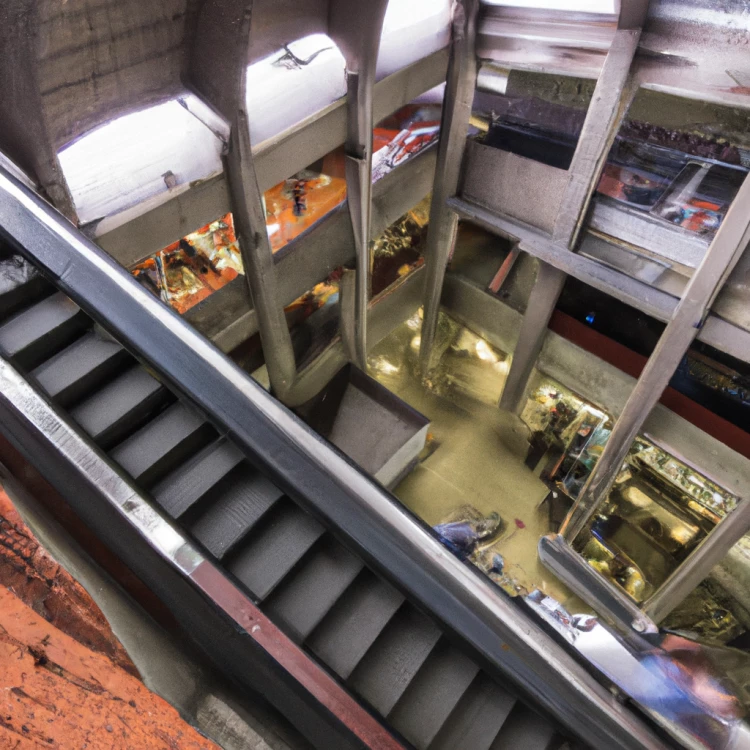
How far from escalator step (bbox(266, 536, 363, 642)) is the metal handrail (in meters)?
0.22

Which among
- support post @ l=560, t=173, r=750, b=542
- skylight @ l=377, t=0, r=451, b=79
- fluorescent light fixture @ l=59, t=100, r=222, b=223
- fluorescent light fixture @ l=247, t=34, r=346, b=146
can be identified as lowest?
fluorescent light fixture @ l=59, t=100, r=222, b=223

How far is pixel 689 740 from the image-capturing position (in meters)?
3.22

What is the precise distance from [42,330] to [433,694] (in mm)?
2861

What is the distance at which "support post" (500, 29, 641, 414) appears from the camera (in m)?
4.94

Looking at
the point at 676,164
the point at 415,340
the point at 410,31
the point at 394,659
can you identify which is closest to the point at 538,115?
the point at 676,164

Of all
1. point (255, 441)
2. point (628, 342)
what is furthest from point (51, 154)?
point (628, 342)

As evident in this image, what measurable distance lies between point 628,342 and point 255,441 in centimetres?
538

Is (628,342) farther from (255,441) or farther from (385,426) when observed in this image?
(255,441)

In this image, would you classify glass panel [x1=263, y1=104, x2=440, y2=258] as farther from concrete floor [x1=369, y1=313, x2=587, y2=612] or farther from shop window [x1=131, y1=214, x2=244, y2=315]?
concrete floor [x1=369, y1=313, x2=587, y2=612]

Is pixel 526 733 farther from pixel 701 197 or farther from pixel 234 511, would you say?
pixel 701 197

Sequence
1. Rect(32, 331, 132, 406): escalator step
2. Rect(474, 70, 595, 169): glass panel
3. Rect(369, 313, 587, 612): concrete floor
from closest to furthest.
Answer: Rect(32, 331, 132, 406): escalator step < Rect(474, 70, 595, 169): glass panel < Rect(369, 313, 587, 612): concrete floor

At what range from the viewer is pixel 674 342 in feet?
18.0

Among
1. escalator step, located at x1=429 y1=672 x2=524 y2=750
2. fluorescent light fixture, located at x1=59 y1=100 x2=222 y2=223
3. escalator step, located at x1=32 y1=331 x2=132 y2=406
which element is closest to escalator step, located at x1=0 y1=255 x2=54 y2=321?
escalator step, located at x1=32 y1=331 x2=132 y2=406

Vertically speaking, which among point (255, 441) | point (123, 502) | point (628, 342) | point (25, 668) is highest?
point (628, 342)
